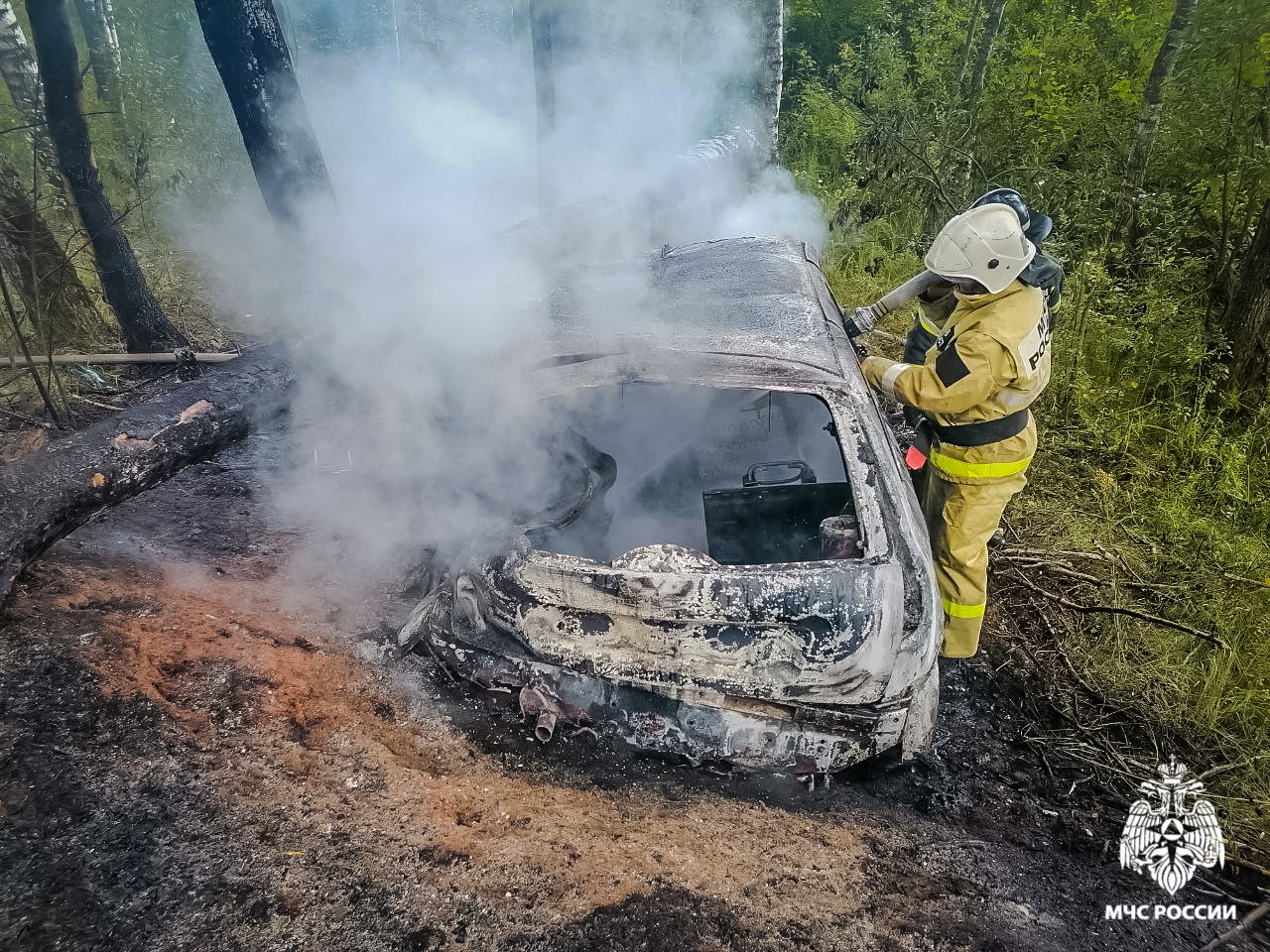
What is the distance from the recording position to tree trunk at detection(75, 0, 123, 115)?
9.34 metres

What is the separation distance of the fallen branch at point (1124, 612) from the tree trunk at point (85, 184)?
255 inches

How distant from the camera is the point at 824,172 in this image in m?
10.1

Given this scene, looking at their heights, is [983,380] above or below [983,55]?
below

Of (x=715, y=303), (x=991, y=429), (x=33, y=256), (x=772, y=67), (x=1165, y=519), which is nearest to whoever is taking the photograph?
Answer: (x=991, y=429)

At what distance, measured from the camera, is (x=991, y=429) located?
2836 mm

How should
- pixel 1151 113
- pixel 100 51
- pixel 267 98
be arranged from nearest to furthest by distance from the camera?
pixel 267 98 → pixel 1151 113 → pixel 100 51

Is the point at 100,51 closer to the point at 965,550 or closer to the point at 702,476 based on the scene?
the point at 702,476

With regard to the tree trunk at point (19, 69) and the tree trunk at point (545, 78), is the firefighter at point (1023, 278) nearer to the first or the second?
the tree trunk at point (19, 69)

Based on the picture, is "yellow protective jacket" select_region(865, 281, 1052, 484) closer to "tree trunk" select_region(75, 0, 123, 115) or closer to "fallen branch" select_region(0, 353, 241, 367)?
"fallen branch" select_region(0, 353, 241, 367)

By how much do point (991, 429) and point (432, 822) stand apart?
255 cm

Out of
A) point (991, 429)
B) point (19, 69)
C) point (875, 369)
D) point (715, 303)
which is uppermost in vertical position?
point (19, 69)

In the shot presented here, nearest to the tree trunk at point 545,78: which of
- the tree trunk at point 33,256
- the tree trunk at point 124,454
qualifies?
the tree trunk at point 33,256

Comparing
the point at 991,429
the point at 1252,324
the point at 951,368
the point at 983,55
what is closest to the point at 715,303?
the point at 951,368

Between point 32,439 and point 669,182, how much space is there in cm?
704
